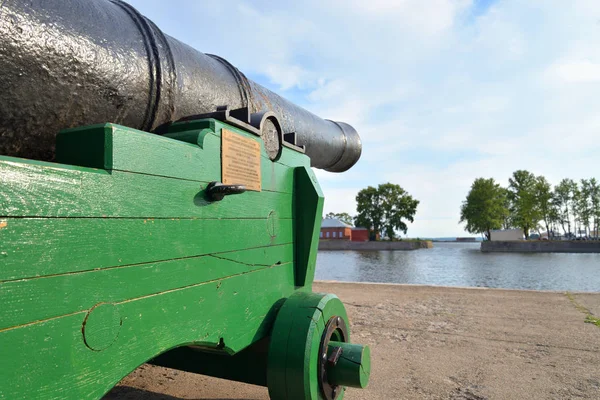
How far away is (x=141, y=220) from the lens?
1.35 m

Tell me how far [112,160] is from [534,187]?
6077 cm

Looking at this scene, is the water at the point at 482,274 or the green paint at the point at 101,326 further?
the water at the point at 482,274

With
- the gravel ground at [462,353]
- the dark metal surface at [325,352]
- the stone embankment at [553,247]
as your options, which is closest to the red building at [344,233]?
the stone embankment at [553,247]

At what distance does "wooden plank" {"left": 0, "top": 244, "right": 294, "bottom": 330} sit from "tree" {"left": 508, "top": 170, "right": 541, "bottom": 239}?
5868 centimetres

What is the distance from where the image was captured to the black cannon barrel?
4.37 ft

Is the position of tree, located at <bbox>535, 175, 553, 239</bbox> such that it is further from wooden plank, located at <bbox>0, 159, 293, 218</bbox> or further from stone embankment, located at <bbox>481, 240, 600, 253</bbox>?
wooden plank, located at <bbox>0, 159, 293, 218</bbox>

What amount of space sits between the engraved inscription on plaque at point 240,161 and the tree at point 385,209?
200 feet

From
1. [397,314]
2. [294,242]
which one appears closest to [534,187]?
[397,314]

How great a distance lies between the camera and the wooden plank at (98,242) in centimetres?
98

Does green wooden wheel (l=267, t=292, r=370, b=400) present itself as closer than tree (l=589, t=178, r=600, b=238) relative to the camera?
Yes

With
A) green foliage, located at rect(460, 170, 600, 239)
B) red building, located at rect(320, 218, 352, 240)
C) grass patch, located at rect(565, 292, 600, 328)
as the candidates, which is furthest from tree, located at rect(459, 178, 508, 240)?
grass patch, located at rect(565, 292, 600, 328)

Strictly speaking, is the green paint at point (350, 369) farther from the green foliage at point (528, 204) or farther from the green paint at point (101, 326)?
the green foliage at point (528, 204)

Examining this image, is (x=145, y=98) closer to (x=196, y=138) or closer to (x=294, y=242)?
(x=196, y=138)

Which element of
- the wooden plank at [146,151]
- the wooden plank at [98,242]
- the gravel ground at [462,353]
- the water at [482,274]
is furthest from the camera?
the water at [482,274]
